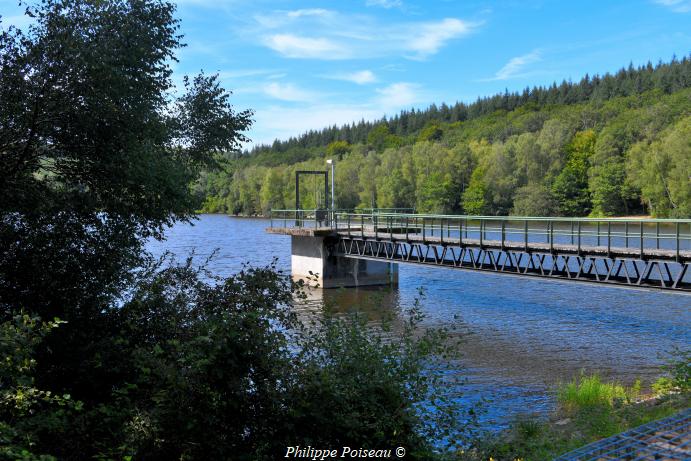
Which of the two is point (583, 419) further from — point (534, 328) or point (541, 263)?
point (534, 328)

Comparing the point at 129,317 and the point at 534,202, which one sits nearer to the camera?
the point at 129,317

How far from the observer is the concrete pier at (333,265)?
3466 centimetres

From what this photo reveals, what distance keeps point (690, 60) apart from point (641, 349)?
142m

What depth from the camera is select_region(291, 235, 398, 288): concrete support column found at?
114 feet

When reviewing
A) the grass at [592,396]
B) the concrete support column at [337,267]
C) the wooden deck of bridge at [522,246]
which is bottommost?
the grass at [592,396]

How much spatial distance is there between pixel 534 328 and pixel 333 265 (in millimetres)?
13963

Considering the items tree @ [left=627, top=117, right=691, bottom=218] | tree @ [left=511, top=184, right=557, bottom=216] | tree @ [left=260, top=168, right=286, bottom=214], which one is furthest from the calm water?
tree @ [left=260, top=168, right=286, bottom=214]

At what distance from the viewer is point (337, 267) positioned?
3509cm

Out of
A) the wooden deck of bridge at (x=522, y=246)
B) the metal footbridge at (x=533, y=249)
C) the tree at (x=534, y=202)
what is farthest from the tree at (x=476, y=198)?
the wooden deck of bridge at (x=522, y=246)

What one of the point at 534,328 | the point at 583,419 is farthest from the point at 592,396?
the point at 534,328

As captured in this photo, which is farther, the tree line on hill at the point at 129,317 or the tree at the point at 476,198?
the tree at the point at 476,198

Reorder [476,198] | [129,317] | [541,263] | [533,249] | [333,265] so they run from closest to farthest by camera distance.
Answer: [129,317]
[541,263]
[533,249]
[333,265]
[476,198]

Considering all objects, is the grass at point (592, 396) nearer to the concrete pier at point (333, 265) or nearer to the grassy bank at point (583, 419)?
the grassy bank at point (583, 419)

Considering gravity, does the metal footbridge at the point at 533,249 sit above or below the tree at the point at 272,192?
below
